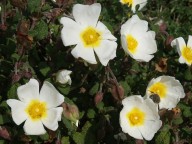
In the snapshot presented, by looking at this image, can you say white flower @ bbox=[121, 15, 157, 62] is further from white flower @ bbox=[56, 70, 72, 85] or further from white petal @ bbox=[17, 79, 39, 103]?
white petal @ bbox=[17, 79, 39, 103]

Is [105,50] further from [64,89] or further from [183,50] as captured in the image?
[183,50]

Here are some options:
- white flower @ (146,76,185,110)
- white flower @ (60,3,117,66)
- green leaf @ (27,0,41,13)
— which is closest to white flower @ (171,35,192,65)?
white flower @ (146,76,185,110)

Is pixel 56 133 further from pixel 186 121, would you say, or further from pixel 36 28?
pixel 186 121

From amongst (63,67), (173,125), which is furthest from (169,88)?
(63,67)

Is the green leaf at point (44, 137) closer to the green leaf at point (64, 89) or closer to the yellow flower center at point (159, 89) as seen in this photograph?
the green leaf at point (64, 89)

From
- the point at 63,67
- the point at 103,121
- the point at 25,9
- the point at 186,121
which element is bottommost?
the point at 186,121

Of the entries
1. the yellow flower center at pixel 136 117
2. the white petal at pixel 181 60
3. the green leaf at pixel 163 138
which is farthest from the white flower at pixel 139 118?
the white petal at pixel 181 60

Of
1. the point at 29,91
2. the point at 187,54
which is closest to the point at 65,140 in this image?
the point at 29,91

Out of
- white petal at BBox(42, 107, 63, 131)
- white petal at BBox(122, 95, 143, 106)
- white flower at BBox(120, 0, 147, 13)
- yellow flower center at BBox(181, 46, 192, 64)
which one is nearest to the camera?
white petal at BBox(42, 107, 63, 131)
